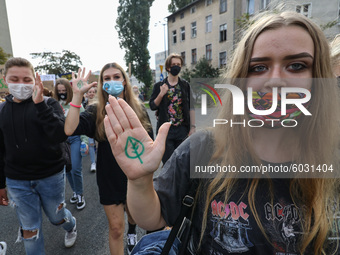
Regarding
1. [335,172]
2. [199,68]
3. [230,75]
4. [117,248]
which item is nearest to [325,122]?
[335,172]

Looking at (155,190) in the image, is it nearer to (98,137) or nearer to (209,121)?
(209,121)

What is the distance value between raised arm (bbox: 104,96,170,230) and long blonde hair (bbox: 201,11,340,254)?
330mm

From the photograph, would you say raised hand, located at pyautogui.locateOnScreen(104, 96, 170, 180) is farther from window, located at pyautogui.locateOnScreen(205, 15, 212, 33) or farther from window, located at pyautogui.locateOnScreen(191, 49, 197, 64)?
window, located at pyautogui.locateOnScreen(191, 49, 197, 64)

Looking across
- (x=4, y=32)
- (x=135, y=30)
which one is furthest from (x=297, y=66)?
(x=135, y=30)

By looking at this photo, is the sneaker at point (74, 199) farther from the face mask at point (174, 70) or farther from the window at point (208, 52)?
the window at point (208, 52)

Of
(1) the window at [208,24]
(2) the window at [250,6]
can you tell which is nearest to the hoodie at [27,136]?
(2) the window at [250,6]

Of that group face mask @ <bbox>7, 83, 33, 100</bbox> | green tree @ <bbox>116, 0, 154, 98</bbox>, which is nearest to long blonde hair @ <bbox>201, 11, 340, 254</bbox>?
face mask @ <bbox>7, 83, 33, 100</bbox>

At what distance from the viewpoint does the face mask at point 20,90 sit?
6.88 ft

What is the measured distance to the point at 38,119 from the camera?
6.91ft

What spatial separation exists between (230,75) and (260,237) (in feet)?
2.69

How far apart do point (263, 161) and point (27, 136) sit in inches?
83.2

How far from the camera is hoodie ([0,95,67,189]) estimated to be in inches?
82.5

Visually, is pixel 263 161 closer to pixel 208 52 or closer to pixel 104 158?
pixel 104 158

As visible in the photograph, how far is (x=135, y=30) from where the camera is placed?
2941 centimetres
